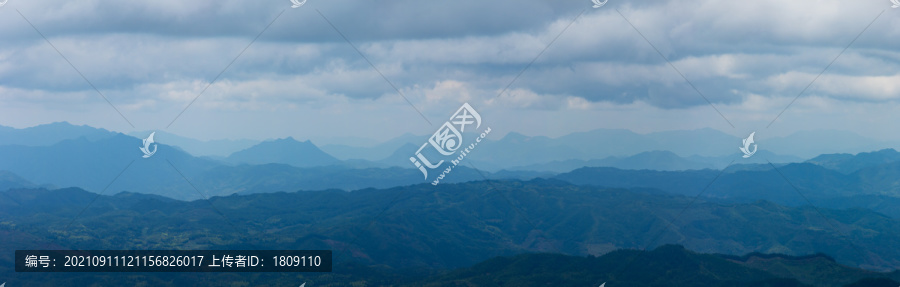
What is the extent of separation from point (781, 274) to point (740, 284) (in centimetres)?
2133

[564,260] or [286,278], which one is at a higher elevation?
[286,278]

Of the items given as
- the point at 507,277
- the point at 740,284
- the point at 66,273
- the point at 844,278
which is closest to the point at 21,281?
the point at 66,273

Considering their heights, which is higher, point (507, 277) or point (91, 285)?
point (91, 285)

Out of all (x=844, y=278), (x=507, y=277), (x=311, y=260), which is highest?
(x=311, y=260)

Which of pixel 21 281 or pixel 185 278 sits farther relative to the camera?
pixel 185 278

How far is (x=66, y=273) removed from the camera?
610 ft

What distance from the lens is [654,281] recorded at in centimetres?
15088

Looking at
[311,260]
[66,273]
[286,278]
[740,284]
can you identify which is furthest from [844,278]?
[66,273]

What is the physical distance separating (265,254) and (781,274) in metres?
121

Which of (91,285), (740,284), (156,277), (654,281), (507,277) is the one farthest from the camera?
(156,277)

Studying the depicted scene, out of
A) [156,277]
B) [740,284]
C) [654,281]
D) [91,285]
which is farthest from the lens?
[156,277]

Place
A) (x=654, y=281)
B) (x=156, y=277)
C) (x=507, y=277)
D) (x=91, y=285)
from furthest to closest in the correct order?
1. (x=156, y=277)
2. (x=91, y=285)
3. (x=507, y=277)
4. (x=654, y=281)

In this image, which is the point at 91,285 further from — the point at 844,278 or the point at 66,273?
the point at 844,278

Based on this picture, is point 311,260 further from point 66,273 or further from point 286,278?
point 66,273
